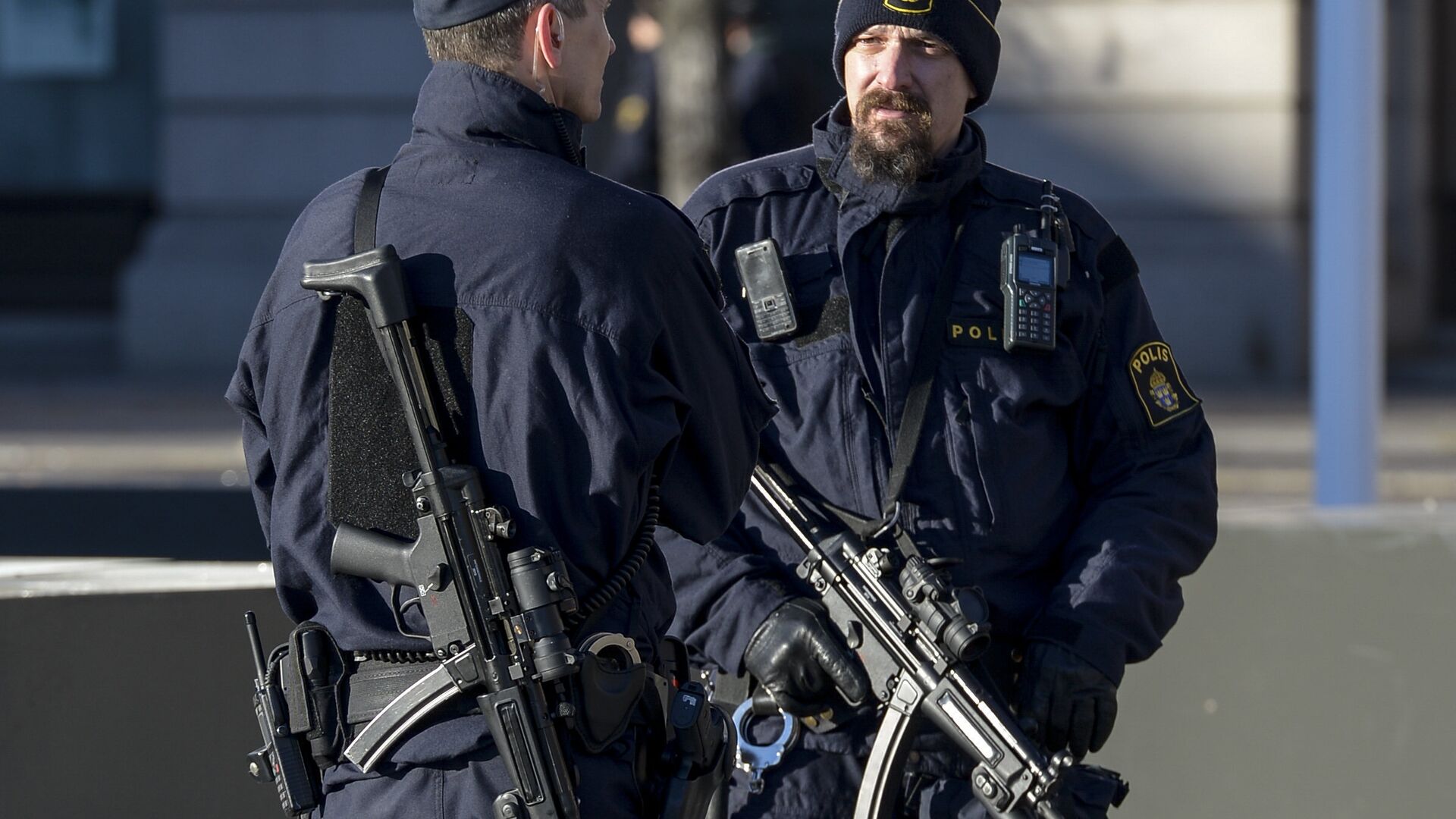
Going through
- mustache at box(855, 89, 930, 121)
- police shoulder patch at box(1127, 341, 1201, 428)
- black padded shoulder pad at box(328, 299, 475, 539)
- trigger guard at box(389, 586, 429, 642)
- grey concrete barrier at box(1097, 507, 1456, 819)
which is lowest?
grey concrete barrier at box(1097, 507, 1456, 819)

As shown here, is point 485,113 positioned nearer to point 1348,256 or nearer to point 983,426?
point 983,426

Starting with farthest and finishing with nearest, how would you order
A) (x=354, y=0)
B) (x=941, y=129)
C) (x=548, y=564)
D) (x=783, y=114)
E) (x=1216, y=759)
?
(x=354, y=0) → (x=783, y=114) → (x=1216, y=759) → (x=941, y=129) → (x=548, y=564)

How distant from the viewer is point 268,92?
12.9 meters

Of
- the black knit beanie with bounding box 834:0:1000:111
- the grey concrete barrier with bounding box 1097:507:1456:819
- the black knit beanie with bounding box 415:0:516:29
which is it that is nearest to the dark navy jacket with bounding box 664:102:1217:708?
the black knit beanie with bounding box 834:0:1000:111

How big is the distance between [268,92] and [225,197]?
783mm

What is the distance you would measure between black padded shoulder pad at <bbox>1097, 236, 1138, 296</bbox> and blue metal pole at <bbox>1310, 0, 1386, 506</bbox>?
97.3 inches

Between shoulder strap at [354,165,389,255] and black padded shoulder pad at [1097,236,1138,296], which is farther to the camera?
black padded shoulder pad at [1097,236,1138,296]

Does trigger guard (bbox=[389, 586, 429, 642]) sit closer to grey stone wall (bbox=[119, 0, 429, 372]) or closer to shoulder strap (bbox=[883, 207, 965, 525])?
shoulder strap (bbox=[883, 207, 965, 525])

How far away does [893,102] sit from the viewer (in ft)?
10.3

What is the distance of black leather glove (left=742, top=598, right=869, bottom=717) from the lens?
290 centimetres

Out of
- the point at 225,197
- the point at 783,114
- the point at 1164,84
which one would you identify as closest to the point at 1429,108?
the point at 1164,84

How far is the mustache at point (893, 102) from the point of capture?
312 centimetres

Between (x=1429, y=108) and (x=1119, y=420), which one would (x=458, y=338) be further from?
(x=1429, y=108)

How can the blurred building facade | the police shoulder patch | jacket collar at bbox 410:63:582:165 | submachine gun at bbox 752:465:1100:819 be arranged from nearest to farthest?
jacket collar at bbox 410:63:582:165 < submachine gun at bbox 752:465:1100:819 < the police shoulder patch < the blurred building facade
